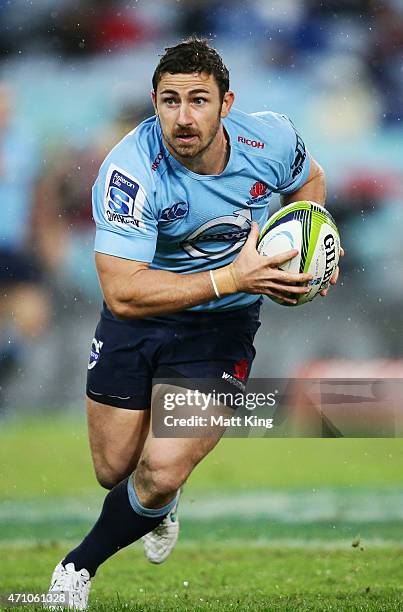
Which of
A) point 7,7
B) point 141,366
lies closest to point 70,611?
point 141,366

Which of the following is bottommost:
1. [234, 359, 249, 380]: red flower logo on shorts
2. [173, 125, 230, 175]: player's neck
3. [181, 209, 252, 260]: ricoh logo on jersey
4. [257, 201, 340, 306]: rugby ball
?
[234, 359, 249, 380]: red flower logo on shorts

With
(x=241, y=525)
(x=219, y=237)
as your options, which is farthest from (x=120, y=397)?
(x=241, y=525)

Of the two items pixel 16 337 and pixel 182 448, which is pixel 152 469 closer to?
pixel 182 448

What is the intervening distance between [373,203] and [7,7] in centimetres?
325

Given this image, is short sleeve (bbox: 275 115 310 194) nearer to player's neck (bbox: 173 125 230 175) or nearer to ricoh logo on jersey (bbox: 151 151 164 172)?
player's neck (bbox: 173 125 230 175)

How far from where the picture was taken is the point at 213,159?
11.7 ft

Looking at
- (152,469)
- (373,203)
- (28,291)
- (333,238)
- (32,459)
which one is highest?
(333,238)

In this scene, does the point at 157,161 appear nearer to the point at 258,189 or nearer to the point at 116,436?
the point at 258,189

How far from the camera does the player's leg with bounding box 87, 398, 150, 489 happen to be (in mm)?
3861

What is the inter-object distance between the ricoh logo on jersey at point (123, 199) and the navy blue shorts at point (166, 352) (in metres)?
0.59

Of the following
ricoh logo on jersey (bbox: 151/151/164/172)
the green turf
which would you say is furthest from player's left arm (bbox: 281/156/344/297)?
the green turf

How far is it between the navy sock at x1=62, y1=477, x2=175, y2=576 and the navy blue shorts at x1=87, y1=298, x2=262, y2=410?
36cm

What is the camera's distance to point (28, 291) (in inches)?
321

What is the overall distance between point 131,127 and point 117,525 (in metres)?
4.62
